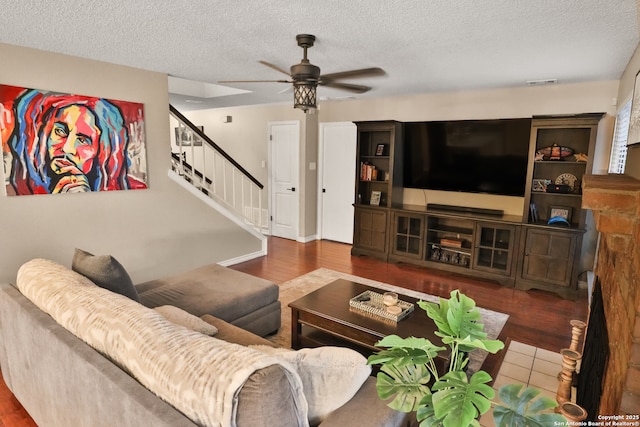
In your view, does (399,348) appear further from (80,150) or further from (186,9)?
(80,150)

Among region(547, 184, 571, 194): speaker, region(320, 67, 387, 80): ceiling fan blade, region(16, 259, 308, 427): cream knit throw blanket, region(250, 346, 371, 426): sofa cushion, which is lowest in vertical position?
region(250, 346, 371, 426): sofa cushion

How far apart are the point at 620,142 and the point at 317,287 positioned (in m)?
3.30

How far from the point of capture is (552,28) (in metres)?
2.44

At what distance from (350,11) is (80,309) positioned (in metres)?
2.09

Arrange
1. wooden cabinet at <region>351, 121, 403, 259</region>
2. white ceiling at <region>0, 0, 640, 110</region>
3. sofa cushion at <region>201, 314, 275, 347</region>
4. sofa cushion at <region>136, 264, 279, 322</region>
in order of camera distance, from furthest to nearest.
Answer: wooden cabinet at <region>351, 121, 403, 259</region> → sofa cushion at <region>136, 264, 279, 322</region> → white ceiling at <region>0, 0, 640, 110</region> → sofa cushion at <region>201, 314, 275, 347</region>

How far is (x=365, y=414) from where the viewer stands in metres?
1.30

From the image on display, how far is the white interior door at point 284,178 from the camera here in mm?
6223

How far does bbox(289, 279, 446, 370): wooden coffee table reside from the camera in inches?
89.9

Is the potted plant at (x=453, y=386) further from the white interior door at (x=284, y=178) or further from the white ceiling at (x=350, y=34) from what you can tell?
the white interior door at (x=284, y=178)

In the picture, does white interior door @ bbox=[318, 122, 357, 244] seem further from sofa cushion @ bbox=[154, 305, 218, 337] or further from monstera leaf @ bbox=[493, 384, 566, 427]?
monstera leaf @ bbox=[493, 384, 566, 427]

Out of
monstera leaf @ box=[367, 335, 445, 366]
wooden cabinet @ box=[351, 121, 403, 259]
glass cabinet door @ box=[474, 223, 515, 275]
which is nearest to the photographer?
monstera leaf @ box=[367, 335, 445, 366]

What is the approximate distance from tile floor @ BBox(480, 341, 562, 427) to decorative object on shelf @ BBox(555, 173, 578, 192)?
2060 millimetres

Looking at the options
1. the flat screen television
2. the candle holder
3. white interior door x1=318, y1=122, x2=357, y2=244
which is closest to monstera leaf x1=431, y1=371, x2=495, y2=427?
the candle holder

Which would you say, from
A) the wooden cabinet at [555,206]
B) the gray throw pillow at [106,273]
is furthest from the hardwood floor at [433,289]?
the gray throw pillow at [106,273]
